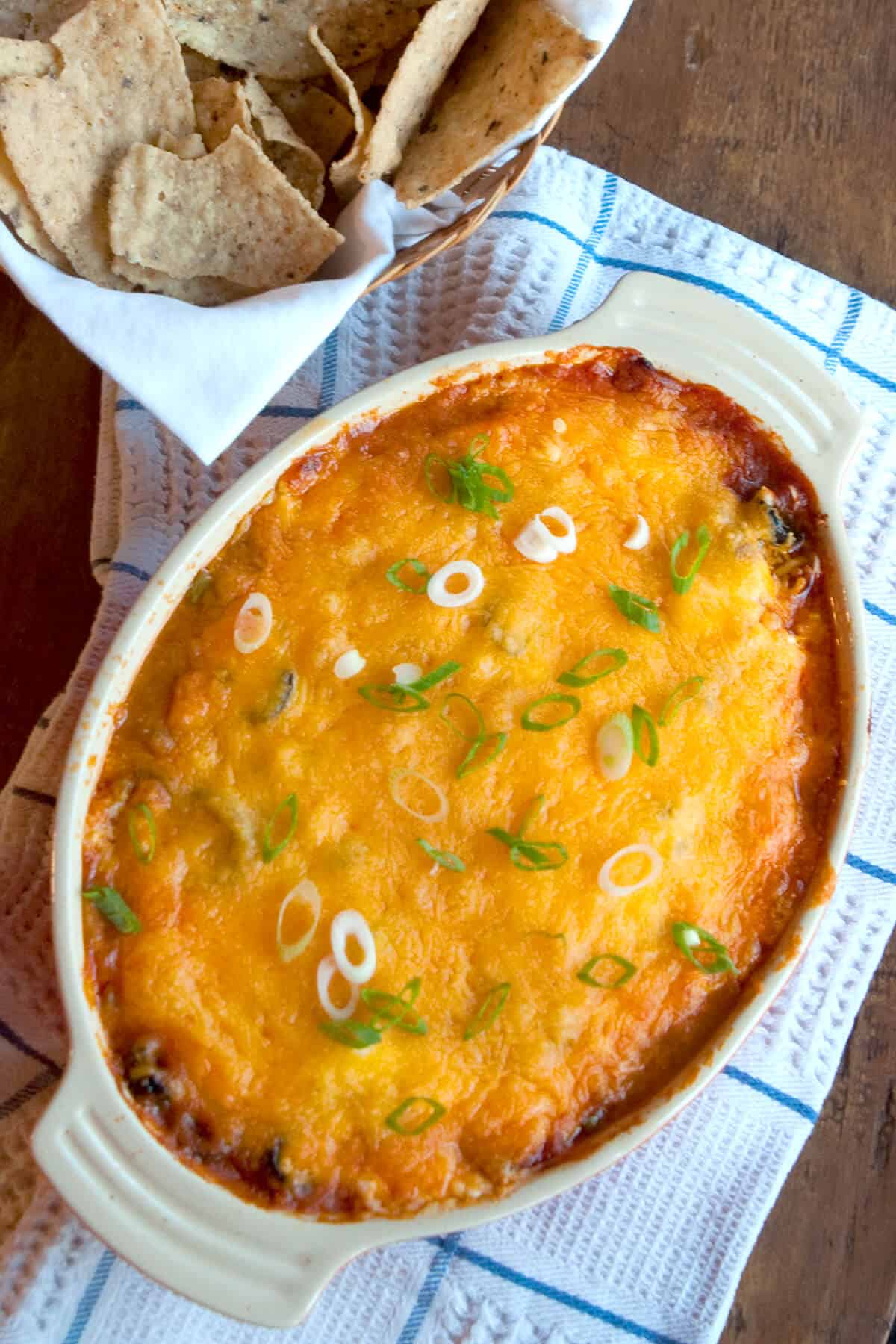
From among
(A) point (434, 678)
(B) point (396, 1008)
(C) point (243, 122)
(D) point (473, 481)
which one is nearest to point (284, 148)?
(C) point (243, 122)

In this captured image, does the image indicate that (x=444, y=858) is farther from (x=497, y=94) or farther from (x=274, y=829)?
(x=497, y=94)

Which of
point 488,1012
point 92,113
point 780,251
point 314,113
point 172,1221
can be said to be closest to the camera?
point 172,1221

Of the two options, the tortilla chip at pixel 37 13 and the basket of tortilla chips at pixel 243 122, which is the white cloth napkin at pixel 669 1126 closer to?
the basket of tortilla chips at pixel 243 122

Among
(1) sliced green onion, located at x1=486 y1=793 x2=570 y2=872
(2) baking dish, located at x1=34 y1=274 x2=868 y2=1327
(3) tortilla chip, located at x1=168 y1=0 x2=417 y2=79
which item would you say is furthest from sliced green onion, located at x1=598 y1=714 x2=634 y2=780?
(3) tortilla chip, located at x1=168 y1=0 x2=417 y2=79

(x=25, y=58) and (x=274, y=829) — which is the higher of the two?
(x=25, y=58)

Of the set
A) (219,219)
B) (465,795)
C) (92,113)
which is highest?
(92,113)

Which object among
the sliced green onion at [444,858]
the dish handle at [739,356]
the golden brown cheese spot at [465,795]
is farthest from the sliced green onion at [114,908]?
the dish handle at [739,356]
